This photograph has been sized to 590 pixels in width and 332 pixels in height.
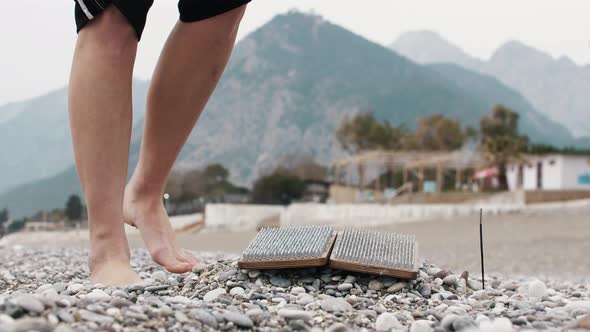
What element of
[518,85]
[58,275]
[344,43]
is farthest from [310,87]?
[58,275]

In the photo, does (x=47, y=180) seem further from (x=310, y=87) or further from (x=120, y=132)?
(x=310, y=87)

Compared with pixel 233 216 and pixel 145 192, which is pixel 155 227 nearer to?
pixel 145 192

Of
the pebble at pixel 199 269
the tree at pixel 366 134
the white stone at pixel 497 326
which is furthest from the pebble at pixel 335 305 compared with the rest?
the tree at pixel 366 134

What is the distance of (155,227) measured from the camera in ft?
6.17

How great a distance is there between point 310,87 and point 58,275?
451 ft

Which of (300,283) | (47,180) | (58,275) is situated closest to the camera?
(300,283)

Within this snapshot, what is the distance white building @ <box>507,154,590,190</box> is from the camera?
26188mm

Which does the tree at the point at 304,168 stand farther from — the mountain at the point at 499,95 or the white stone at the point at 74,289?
the mountain at the point at 499,95

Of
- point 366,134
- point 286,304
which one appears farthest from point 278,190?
point 286,304

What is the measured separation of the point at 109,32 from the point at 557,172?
2805cm

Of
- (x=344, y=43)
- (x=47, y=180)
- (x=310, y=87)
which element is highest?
(x=344, y=43)

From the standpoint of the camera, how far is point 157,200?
190 centimetres

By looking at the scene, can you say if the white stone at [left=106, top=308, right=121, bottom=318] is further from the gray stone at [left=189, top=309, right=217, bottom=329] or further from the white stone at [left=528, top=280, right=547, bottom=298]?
the white stone at [left=528, top=280, right=547, bottom=298]

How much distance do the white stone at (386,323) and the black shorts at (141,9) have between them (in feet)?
2.81
